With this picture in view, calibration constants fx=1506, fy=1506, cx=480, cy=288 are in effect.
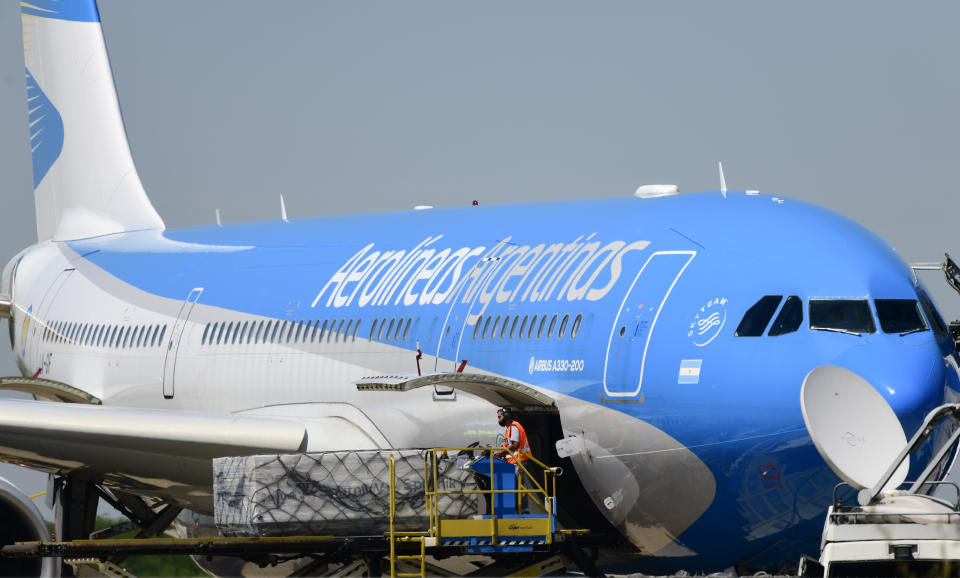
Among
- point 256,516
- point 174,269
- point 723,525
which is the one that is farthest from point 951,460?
point 174,269

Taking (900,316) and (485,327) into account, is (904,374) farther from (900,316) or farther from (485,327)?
(485,327)

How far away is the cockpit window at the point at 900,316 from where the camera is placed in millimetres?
11625

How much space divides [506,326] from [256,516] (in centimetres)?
281

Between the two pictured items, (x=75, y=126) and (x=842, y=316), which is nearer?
(x=842, y=316)

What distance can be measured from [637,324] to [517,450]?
1.45 meters

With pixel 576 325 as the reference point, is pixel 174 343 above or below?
below

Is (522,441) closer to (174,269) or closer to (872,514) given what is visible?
(872,514)

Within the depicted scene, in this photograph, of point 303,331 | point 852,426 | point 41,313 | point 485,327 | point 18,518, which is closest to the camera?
point 852,426

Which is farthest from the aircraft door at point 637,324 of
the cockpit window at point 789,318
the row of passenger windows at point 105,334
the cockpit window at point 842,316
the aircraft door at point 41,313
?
the aircraft door at point 41,313

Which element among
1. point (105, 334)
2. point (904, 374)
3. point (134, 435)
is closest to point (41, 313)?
point (105, 334)

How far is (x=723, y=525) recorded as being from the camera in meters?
11.9

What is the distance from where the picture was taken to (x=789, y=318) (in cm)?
1170

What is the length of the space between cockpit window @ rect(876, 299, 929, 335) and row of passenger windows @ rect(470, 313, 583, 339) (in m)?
2.61

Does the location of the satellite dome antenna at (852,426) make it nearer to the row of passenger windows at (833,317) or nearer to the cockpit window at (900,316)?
the row of passenger windows at (833,317)
